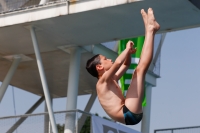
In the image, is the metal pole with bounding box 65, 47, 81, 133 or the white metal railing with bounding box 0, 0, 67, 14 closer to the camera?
the white metal railing with bounding box 0, 0, 67, 14

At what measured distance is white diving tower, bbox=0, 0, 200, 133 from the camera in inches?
675

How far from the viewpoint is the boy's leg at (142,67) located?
292 inches

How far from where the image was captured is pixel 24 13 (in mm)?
18781

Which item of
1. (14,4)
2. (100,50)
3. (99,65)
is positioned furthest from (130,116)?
(100,50)

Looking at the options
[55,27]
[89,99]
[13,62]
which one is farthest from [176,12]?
[89,99]

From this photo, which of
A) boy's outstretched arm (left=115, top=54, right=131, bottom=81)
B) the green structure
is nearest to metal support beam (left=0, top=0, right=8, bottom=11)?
the green structure

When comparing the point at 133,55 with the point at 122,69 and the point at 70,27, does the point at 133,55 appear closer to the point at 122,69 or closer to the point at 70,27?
the point at 70,27

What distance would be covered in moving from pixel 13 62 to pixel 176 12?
784cm

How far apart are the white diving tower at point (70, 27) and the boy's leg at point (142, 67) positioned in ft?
29.3

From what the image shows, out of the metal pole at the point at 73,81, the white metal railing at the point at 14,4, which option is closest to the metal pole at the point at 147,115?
the metal pole at the point at 73,81

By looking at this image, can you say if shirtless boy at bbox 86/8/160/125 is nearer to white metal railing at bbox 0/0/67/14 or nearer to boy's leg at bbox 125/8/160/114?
boy's leg at bbox 125/8/160/114

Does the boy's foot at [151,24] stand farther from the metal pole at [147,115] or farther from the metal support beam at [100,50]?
the metal pole at [147,115]

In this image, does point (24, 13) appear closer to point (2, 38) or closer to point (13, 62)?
point (2, 38)

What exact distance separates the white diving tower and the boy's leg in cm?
894
